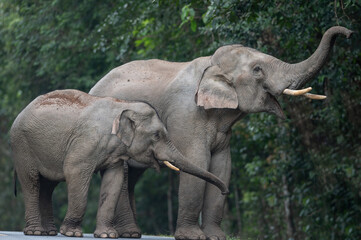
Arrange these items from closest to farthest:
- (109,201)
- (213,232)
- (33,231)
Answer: (109,201), (33,231), (213,232)

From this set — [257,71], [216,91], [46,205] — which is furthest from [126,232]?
[257,71]

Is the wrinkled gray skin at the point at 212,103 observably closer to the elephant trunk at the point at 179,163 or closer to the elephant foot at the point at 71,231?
the elephant trunk at the point at 179,163

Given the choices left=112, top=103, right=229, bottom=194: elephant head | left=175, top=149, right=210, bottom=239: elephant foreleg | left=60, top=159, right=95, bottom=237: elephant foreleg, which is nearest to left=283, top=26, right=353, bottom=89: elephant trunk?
left=175, top=149, right=210, bottom=239: elephant foreleg

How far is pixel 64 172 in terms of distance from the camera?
10.6 metres

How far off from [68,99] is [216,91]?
1.74 meters

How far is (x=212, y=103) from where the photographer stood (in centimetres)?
1086

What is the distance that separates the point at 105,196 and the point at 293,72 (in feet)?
8.71

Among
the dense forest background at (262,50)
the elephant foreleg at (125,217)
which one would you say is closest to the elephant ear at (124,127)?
the elephant foreleg at (125,217)

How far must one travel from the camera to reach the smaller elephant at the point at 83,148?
10.6 meters

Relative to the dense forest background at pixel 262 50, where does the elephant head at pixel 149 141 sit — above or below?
above

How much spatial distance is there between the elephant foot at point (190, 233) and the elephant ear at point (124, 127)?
1.22 metres

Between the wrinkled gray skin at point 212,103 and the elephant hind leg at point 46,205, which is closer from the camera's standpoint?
the wrinkled gray skin at point 212,103

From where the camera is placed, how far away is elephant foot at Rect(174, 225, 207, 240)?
35.7 feet

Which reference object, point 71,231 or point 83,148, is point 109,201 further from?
point 83,148
